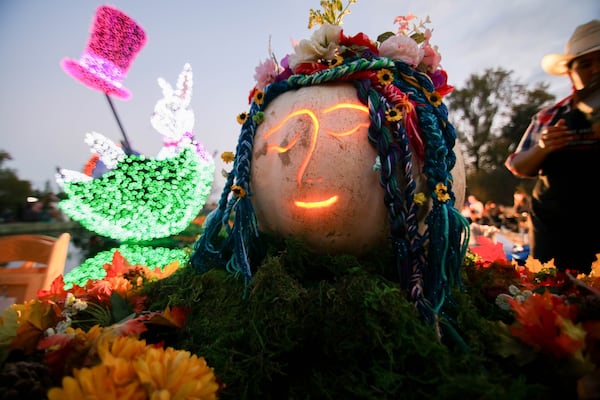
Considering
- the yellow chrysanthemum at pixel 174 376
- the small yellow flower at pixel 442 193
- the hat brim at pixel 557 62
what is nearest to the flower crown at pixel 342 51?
the small yellow flower at pixel 442 193

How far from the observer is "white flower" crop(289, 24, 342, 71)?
130 centimetres

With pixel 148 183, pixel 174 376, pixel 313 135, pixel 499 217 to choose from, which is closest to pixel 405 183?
pixel 313 135

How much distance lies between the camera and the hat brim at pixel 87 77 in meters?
1.96

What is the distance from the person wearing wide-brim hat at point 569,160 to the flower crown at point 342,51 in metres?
0.79

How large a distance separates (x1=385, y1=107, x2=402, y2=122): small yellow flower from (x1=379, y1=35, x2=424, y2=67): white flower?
0.29 meters

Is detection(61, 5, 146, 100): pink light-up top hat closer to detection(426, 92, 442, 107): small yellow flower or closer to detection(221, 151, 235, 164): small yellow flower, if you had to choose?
detection(221, 151, 235, 164): small yellow flower

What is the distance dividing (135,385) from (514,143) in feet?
68.0

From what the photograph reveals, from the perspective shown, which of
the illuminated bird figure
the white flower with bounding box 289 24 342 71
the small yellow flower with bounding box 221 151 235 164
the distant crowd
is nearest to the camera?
the white flower with bounding box 289 24 342 71

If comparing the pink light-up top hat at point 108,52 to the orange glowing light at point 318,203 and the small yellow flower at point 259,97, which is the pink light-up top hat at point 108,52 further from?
the orange glowing light at point 318,203

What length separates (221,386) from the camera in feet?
2.81

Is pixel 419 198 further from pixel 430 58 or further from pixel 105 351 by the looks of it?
pixel 105 351

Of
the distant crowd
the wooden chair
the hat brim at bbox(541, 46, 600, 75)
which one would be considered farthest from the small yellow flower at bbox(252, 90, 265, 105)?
the distant crowd

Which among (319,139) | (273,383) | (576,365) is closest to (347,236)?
(319,139)

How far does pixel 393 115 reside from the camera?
1.14 m
